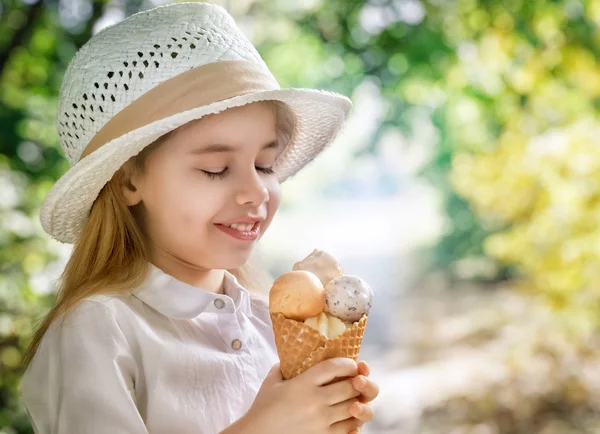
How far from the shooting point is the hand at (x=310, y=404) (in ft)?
3.77

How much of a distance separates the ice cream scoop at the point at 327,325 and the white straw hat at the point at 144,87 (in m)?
0.38

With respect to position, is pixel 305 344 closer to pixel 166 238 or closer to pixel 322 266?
pixel 322 266

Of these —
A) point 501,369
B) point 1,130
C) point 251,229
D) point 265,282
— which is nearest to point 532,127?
point 501,369

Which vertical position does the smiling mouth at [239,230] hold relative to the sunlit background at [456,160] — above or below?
below

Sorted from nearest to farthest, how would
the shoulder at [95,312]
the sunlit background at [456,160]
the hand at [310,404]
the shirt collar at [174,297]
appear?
the hand at [310,404]
the shoulder at [95,312]
the shirt collar at [174,297]
the sunlit background at [456,160]

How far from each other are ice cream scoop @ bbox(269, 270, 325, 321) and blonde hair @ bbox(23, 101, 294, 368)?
31cm

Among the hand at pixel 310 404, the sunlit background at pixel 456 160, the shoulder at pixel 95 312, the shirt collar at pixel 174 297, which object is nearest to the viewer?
the hand at pixel 310 404

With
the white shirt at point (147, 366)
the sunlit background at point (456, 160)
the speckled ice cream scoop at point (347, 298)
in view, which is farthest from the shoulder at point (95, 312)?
the sunlit background at point (456, 160)

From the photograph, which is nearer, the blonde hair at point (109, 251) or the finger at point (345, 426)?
the finger at point (345, 426)

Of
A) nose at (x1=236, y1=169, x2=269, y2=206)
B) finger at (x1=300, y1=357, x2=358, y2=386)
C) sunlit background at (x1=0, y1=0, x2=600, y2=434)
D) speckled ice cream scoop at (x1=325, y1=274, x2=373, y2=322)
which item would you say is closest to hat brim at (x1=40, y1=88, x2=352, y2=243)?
nose at (x1=236, y1=169, x2=269, y2=206)

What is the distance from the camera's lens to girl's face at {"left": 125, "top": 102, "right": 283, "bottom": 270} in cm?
129

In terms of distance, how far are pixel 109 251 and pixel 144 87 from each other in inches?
12.3

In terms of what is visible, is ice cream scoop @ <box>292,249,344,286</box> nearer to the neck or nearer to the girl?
the girl

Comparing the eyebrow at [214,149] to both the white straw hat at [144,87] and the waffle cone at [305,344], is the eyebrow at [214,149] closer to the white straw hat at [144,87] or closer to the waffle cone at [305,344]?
the white straw hat at [144,87]
